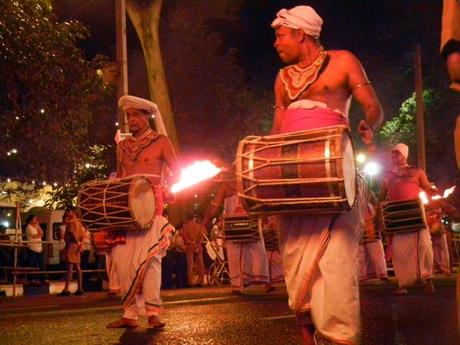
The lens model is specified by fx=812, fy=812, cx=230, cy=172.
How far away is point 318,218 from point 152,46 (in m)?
18.0

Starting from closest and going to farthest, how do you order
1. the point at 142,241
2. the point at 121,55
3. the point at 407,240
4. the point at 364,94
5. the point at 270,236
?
the point at 364,94 → the point at 142,241 → the point at 407,240 → the point at 270,236 → the point at 121,55

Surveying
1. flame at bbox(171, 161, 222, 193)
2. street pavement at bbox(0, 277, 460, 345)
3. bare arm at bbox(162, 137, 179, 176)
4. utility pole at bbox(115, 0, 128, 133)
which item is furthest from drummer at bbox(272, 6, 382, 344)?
utility pole at bbox(115, 0, 128, 133)

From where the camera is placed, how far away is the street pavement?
660 cm

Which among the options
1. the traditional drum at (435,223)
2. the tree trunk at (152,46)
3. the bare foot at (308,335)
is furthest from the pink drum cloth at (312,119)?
the tree trunk at (152,46)

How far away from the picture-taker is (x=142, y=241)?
787 centimetres

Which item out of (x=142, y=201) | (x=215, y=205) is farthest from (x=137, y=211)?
(x=215, y=205)

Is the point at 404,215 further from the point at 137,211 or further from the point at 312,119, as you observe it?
the point at 312,119

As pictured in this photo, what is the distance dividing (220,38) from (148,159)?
2399cm

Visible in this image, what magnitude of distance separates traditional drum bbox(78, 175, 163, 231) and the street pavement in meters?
1.01

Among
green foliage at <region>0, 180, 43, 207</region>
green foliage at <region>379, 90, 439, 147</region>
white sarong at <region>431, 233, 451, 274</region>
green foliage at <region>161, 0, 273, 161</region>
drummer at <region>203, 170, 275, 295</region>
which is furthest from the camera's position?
green foliage at <region>379, 90, 439, 147</region>

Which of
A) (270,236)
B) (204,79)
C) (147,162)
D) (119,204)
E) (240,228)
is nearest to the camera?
(119,204)

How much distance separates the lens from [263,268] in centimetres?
1291

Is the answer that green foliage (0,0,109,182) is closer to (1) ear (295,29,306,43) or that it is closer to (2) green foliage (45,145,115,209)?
(1) ear (295,29,306,43)

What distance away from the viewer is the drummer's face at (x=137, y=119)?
816cm
